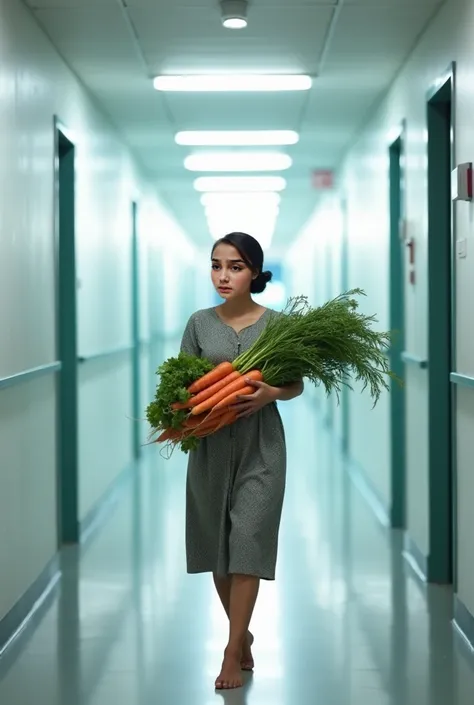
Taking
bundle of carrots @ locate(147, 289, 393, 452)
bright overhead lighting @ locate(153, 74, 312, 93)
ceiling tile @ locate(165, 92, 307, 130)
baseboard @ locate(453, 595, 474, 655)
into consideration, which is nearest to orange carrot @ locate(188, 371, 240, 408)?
bundle of carrots @ locate(147, 289, 393, 452)

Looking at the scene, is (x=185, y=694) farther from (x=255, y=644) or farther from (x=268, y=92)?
(x=268, y=92)

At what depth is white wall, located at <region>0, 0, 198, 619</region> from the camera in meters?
4.14

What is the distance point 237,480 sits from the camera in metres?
3.43

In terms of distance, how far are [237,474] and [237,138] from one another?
5248 millimetres

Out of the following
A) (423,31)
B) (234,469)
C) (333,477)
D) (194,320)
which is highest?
(423,31)

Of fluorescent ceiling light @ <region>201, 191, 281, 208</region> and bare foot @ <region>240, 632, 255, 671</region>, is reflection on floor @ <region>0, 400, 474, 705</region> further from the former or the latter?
fluorescent ceiling light @ <region>201, 191, 281, 208</region>

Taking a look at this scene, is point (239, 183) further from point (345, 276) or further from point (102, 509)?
point (102, 509)

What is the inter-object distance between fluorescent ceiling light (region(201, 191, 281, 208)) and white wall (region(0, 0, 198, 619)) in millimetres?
4399

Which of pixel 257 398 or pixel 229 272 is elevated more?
pixel 229 272

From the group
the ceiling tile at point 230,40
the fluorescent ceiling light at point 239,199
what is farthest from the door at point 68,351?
the fluorescent ceiling light at point 239,199

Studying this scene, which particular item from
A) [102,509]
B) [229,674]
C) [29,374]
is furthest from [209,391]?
[102,509]

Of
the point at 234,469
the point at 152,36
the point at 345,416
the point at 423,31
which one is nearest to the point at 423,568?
the point at 234,469

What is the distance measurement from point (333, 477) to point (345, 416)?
5.01 ft

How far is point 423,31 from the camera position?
5086 mm
